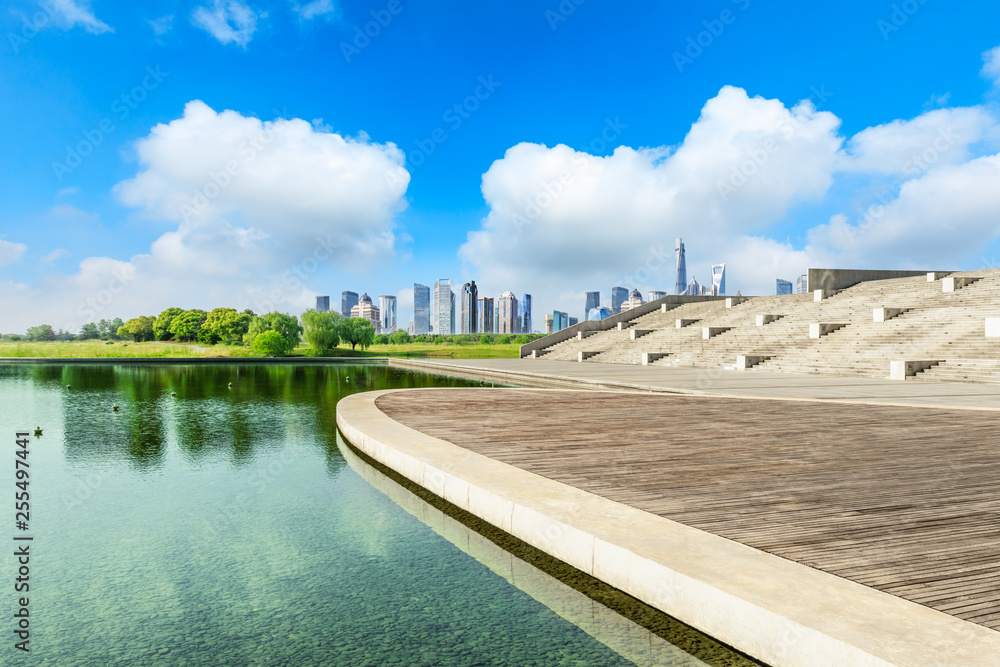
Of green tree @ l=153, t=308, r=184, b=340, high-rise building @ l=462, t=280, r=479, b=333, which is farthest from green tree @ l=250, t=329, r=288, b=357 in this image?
high-rise building @ l=462, t=280, r=479, b=333

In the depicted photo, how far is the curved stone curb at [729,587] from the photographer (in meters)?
2.61

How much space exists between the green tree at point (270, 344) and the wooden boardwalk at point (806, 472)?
147 ft

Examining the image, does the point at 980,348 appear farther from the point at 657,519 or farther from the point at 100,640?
the point at 100,640

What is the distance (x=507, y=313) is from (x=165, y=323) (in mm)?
91459

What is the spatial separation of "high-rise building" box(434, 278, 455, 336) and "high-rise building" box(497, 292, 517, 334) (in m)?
17.3

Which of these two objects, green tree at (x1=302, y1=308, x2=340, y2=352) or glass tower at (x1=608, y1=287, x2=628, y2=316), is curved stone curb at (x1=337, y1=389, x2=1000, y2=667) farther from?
glass tower at (x1=608, y1=287, x2=628, y2=316)

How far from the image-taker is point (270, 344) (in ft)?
173

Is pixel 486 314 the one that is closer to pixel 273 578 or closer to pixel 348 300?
pixel 348 300

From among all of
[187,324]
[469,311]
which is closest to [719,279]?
[469,311]

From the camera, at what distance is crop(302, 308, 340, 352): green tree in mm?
54625

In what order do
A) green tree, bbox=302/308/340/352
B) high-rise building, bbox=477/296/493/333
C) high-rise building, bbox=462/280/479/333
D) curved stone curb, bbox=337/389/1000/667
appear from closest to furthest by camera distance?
curved stone curb, bbox=337/389/1000/667, green tree, bbox=302/308/340/352, high-rise building, bbox=462/280/479/333, high-rise building, bbox=477/296/493/333

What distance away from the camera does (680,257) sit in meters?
110

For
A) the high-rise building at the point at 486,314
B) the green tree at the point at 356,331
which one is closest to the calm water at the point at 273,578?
the green tree at the point at 356,331

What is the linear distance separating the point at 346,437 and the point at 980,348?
810 inches
